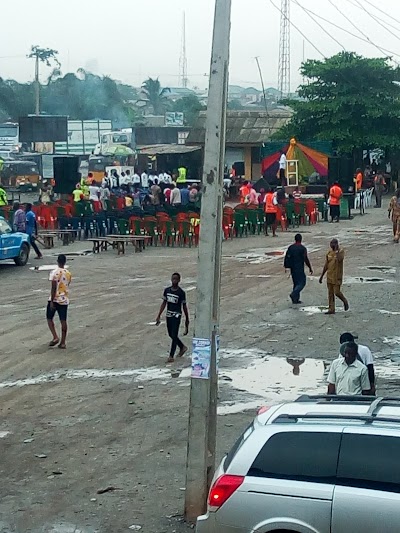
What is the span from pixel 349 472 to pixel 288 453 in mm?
485

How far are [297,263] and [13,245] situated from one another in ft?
33.5

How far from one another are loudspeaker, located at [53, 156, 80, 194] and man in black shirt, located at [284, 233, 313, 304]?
23.1 m

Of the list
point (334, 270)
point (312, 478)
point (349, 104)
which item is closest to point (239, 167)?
point (349, 104)

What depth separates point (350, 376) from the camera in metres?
11.1

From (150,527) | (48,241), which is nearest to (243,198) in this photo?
(48,241)

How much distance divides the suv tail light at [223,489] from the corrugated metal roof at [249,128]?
46203mm

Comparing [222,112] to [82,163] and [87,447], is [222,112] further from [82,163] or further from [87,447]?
[82,163]

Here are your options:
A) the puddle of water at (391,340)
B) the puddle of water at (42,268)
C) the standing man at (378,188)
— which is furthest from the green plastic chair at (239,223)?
the puddle of water at (391,340)

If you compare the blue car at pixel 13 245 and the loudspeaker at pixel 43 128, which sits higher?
the loudspeaker at pixel 43 128

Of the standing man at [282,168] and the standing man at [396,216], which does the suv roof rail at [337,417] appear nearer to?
the standing man at [396,216]

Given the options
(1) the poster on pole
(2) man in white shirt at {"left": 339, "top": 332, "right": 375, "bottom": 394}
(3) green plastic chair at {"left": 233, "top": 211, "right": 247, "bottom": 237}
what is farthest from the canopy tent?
(1) the poster on pole

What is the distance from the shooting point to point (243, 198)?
3906 centimetres

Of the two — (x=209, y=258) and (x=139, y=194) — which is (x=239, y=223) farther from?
(x=209, y=258)

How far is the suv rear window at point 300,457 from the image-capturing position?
767 centimetres
